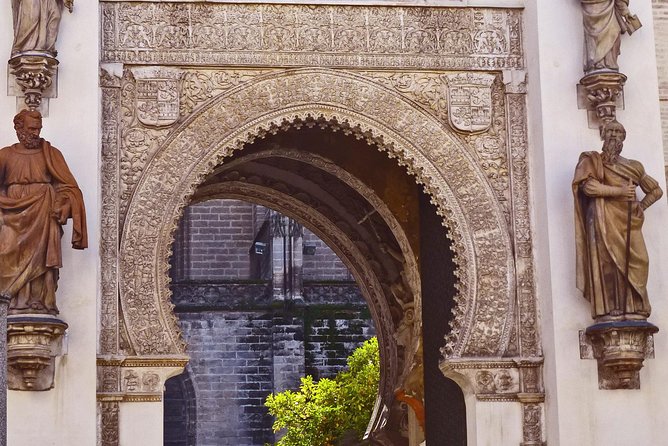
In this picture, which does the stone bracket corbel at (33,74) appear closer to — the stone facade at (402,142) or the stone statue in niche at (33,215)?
the stone facade at (402,142)

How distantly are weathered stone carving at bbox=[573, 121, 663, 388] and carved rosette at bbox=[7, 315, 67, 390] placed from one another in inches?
155

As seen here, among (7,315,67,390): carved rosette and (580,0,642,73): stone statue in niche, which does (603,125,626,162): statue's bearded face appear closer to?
(580,0,642,73): stone statue in niche

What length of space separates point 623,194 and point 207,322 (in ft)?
60.0

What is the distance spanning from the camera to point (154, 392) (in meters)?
12.6

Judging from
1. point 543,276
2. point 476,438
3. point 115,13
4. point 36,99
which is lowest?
point 476,438

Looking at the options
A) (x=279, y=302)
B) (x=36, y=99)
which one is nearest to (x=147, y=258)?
(x=36, y=99)

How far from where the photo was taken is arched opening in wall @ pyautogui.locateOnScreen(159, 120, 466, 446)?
15.0 metres

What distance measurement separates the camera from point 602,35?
13141 millimetres

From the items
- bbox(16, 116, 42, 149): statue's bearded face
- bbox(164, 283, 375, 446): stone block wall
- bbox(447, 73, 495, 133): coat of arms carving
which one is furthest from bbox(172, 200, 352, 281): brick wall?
bbox(16, 116, 42, 149): statue's bearded face

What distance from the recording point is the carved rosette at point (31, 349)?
39.0 feet

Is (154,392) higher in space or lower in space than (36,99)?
lower

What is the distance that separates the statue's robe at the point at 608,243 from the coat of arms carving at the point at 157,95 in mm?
3168

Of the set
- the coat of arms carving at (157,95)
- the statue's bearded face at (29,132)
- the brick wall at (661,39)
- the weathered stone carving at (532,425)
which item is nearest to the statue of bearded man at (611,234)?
the weathered stone carving at (532,425)

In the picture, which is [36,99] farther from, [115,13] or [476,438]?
[476,438]
